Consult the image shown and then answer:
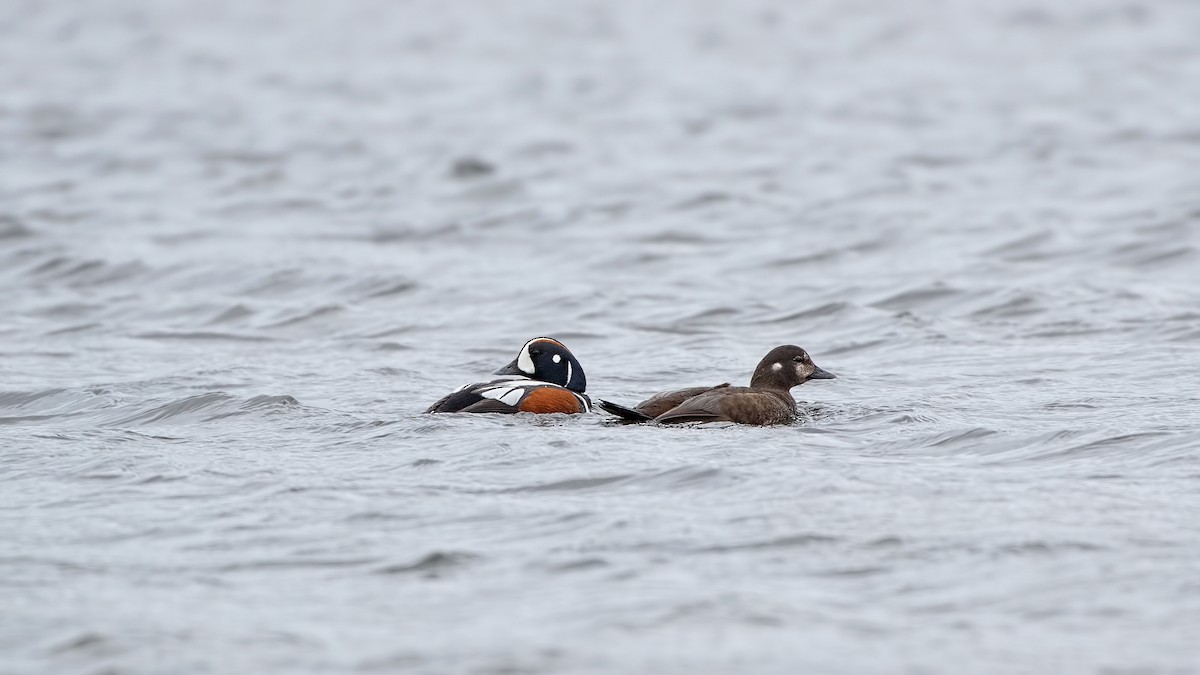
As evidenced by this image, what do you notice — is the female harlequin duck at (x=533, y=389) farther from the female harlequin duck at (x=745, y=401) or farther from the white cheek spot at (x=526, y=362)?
the female harlequin duck at (x=745, y=401)

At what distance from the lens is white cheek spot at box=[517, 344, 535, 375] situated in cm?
1150

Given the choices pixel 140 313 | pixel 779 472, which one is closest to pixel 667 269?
pixel 140 313

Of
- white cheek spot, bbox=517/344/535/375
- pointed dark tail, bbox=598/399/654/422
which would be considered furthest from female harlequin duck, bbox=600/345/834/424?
white cheek spot, bbox=517/344/535/375

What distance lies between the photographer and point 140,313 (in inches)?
635

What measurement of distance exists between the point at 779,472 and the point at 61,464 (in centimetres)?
399

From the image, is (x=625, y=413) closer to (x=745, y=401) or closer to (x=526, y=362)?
(x=745, y=401)

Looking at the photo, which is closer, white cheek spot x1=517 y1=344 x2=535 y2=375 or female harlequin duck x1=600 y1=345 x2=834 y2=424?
female harlequin duck x1=600 y1=345 x2=834 y2=424

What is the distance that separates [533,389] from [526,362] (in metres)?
0.60

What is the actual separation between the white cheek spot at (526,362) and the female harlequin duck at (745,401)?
911 millimetres

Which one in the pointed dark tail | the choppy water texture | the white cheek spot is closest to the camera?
the choppy water texture

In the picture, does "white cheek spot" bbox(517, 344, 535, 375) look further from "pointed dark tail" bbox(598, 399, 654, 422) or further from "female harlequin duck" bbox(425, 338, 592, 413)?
"pointed dark tail" bbox(598, 399, 654, 422)

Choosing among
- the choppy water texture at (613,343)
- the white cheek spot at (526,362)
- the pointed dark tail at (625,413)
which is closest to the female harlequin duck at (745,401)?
the pointed dark tail at (625,413)

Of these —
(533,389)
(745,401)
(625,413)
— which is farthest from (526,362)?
(745,401)

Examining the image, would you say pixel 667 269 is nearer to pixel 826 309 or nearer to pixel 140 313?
pixel 826 309
